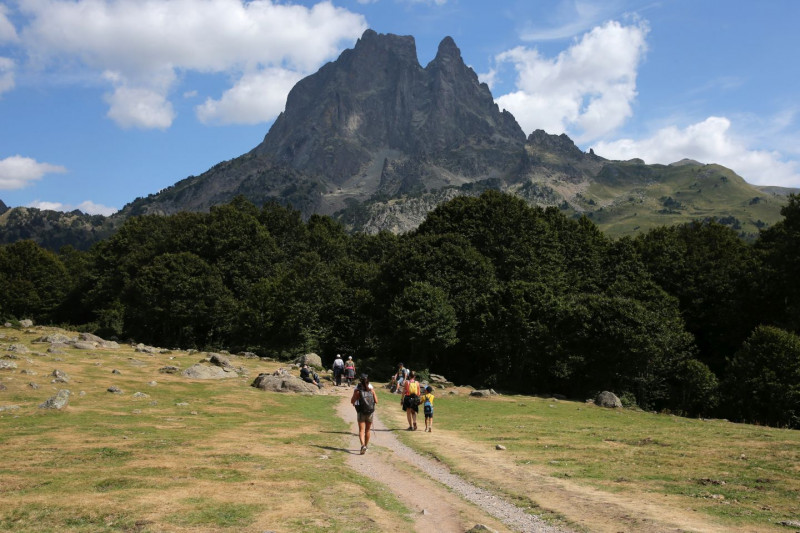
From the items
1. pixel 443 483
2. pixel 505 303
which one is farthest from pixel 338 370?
pixel 443 483

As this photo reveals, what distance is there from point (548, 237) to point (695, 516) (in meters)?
62.4

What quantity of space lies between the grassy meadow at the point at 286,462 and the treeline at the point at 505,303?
53.4 feet

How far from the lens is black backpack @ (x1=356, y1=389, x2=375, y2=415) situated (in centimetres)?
2070

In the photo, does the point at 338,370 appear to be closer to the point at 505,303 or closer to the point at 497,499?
the point at 505,303

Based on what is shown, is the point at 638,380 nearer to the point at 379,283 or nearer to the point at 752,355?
the point at 752,355

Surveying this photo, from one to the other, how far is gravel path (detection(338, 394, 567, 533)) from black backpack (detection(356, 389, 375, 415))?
162 cm

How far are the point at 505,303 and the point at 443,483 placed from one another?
42.6 m

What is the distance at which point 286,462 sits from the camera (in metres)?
17.5

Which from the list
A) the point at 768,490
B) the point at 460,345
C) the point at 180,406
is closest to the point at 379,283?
the point at 460,345

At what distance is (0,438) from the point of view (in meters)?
18.1

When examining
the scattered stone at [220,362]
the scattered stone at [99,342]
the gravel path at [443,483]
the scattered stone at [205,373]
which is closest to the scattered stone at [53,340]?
the scattered stone at [99,342]

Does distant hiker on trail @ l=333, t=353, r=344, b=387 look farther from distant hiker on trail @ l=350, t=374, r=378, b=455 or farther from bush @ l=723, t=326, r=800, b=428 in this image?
bush @ l=723, t=326, r=800, b=428

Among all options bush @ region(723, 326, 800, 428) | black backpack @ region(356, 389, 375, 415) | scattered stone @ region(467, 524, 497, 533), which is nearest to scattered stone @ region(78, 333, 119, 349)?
black backpack @ region(356, 389, 375, 415)

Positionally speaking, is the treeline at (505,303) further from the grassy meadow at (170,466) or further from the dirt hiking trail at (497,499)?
the dirt hiking trail at (497,499)
